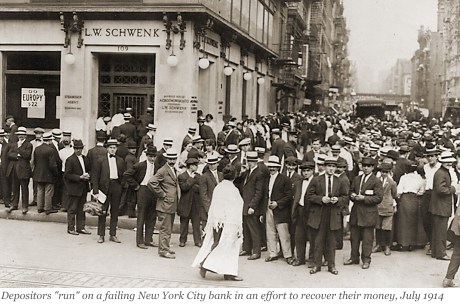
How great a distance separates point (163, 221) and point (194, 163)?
1251 mm

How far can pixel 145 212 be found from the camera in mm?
11406

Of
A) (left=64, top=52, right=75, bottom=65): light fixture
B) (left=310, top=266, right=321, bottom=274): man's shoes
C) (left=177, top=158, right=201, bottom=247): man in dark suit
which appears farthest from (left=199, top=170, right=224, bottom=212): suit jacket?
(left=64, top=52, right=75, bottom=65): light fixture

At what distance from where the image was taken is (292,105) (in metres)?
46.4

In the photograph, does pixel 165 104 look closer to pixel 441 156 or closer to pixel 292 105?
pixel 441 156

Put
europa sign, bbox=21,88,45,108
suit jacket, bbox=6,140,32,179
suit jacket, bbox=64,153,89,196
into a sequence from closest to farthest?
1. suit jacket, bbox=64,153,89,196
2. suit jacket, bbox=6,140,32,179
3. europa sign, bbox=21,88,45,108

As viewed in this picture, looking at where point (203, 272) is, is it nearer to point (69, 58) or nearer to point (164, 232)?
point (164, 232)

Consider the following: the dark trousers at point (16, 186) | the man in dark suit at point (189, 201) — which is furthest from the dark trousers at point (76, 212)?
the man in dark suit at point (189, 201)

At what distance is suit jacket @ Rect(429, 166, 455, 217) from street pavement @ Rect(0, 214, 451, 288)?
0.94 meters

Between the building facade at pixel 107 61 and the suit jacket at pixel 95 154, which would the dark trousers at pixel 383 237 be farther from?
the building facade at pixel 107 61

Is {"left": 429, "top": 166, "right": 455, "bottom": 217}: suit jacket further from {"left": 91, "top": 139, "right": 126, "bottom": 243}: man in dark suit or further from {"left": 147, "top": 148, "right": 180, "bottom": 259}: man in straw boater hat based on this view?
{"left": 91, "top": 139, "right": 126, "bottom": 243}: man in dark suit

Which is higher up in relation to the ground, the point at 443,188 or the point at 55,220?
the point at 443,188

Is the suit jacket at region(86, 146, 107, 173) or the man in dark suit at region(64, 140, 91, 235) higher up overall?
the suit jacket at region(86, 146, 107, 173)

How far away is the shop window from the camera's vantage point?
20.9 meters
